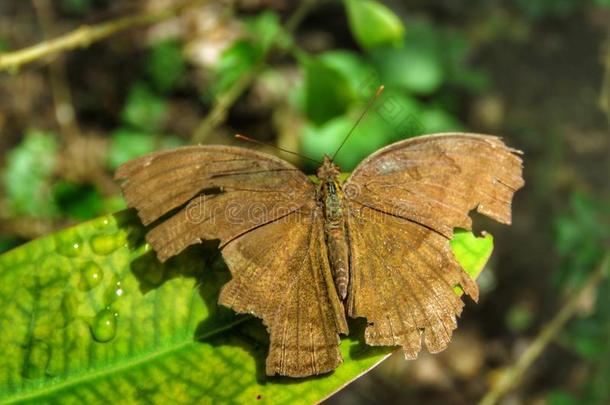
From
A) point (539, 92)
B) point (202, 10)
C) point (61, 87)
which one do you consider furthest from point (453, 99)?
point (61, 87)

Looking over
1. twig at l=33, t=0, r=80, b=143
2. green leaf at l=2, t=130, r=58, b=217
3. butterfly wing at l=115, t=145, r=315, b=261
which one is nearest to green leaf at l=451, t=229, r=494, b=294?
butterfly wing at l=115, t=145, r=315, b=261

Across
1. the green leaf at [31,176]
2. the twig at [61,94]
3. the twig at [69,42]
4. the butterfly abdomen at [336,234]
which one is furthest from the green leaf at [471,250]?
the twig at [61,94]

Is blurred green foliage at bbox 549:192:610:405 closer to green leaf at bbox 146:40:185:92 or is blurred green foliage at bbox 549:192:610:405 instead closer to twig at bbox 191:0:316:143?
twig at bbox 191:0:316:143

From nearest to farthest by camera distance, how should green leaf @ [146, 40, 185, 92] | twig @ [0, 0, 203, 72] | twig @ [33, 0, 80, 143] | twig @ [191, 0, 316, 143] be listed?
twig @ [0, 0, 203, 72] → twig @ [191, 0, 316, 143] → twig @ [33, 0, 80, 143] → green leaf @ [146, 40, 185, 92]

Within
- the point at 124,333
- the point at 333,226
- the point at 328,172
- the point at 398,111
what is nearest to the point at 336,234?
the point at 333,226

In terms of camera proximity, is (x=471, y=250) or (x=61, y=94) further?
(x=61, y=94)

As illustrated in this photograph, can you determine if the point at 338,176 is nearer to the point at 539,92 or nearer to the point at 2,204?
the point at 2,204

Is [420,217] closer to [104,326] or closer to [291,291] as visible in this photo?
[291,291]
